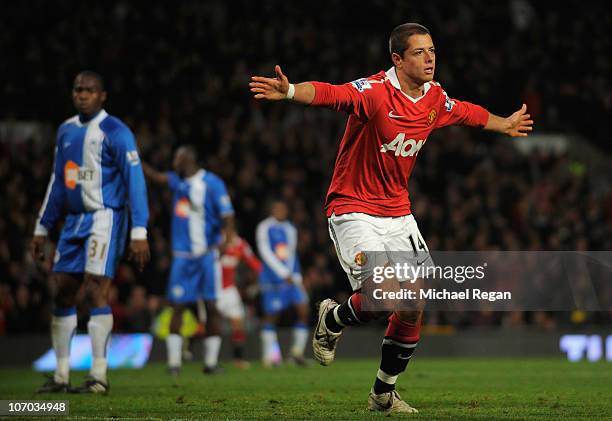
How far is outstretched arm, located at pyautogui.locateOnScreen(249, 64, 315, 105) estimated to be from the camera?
6255 millimetres

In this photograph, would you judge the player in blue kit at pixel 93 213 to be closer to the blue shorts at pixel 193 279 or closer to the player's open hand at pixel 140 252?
the player's open hand at pixel 140 252

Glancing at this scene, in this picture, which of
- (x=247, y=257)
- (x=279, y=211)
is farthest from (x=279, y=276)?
(x=247, y=257)

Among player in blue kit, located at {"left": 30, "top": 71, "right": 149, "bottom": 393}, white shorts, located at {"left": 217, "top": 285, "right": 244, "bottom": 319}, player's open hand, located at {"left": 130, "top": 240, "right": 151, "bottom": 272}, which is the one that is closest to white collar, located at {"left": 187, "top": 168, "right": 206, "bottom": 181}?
white shorts, located at {"left": 217, "top": 285, "right": 244, "bottom": 319}

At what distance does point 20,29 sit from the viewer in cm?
2067

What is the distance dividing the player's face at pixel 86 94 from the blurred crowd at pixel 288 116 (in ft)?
22.7

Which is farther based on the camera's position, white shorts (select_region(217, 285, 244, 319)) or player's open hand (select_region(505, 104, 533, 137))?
white shorts (select_region(217, 285, 244, 319))

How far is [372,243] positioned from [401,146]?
2.28 ft

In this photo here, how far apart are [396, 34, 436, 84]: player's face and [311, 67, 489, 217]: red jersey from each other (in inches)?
4.6

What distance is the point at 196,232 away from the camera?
41.5 feet

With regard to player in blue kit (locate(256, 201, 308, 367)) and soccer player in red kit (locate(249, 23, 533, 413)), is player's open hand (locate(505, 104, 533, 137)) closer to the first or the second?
soccer player in red kit (locate(249, 23, 533, 413))

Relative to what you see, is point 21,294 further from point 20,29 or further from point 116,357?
point 20,29

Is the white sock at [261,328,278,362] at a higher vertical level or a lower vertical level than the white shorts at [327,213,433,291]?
lower

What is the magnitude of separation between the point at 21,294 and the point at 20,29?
7.45 metres

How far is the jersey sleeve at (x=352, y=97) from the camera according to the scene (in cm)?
648
